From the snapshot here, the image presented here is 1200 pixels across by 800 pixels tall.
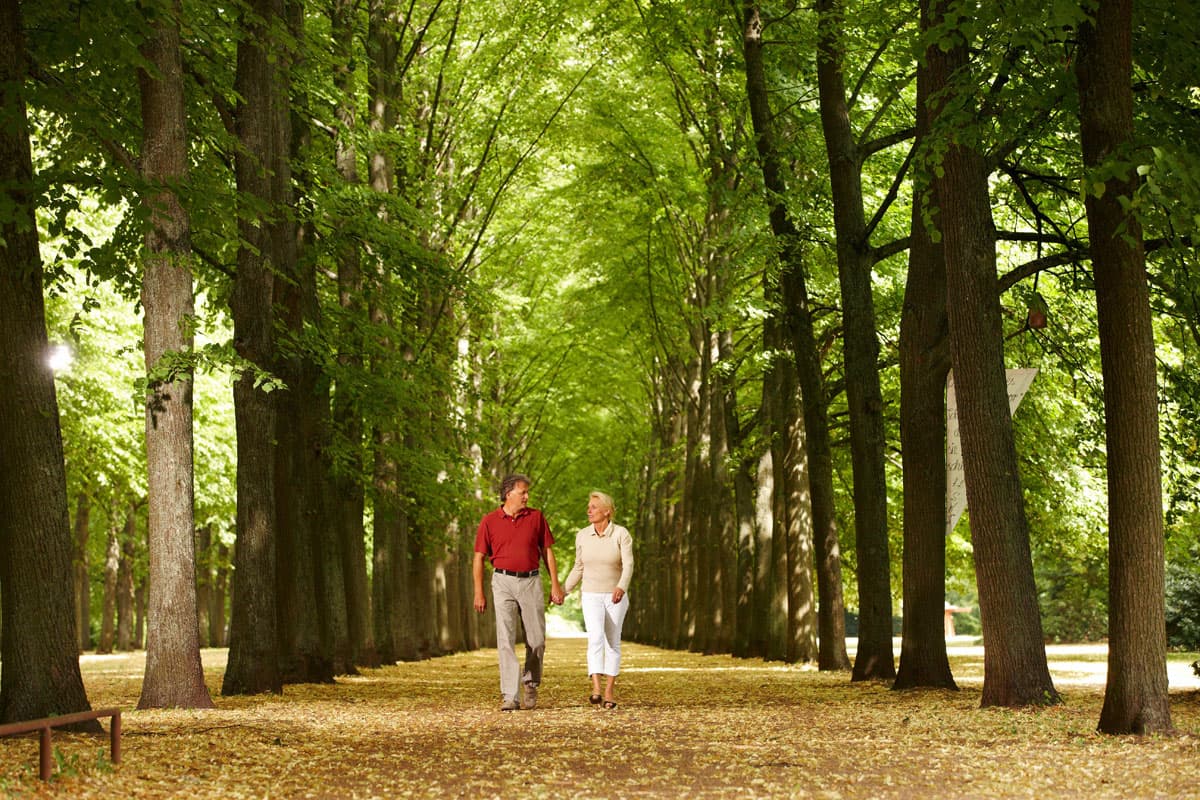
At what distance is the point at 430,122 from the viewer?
2639 centimetres

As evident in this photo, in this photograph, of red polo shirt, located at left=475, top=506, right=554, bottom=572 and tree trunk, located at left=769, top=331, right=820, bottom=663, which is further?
tree trunk, located at left=769, top=331, right=820, bottom=663

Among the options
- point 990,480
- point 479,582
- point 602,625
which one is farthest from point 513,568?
point 990,480

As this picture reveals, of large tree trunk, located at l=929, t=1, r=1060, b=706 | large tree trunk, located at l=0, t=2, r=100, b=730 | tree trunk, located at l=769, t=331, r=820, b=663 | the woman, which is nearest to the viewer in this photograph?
large tree trunk, located at l=0, t=2, r=100, b=730

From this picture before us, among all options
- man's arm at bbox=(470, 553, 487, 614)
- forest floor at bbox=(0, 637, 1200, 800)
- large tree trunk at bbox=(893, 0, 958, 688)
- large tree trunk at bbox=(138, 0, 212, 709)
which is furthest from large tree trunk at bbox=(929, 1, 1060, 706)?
large tree trunk at bbox=(138, 0, 212, 709)

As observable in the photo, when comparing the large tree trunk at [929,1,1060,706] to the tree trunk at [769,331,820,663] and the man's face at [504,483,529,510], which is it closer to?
the man's face at [504,483,529,510]

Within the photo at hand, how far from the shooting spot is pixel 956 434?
14.1m

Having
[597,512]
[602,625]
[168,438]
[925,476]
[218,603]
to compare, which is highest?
[168,438]

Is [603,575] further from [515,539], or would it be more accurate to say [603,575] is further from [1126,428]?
[1126,428]

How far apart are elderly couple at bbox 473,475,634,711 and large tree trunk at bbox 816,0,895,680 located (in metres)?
Result: 4.81

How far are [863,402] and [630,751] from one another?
866 cm

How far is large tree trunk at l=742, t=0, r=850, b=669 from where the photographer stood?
1862 cm

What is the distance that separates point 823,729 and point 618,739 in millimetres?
1809

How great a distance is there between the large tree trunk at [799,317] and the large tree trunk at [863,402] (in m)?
1.06

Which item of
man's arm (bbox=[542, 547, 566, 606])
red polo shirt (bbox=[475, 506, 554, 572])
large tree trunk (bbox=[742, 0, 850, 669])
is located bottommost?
man's arm (bbox=[542, 547, 566, 606])
